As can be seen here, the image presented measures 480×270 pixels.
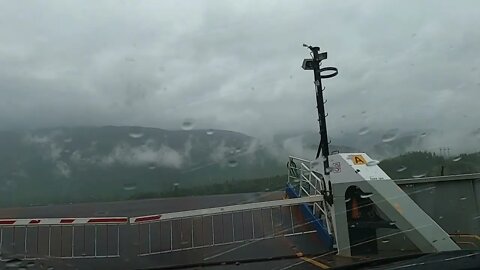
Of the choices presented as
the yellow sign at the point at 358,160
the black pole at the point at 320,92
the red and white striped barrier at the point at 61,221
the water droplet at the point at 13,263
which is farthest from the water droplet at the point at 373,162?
the water droplet at the point at 13,263

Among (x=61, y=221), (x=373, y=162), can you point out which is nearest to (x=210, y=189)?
(x=61, y=221)

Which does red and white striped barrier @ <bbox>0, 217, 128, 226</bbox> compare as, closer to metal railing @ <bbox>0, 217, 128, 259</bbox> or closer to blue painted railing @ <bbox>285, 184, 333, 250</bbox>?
metal railing @ <bbox>0, 217, 128, 259</bbox>

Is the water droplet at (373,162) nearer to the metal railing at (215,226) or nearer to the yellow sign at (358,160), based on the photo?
the yellow sign at (358,160)

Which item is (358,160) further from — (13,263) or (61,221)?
(13,263)

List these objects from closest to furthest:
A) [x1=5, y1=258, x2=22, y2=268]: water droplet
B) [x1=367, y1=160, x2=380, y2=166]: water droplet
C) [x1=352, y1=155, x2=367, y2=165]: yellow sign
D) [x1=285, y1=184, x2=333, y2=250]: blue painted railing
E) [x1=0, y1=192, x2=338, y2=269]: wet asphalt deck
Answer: [x1=5, y1=258, x2=22, y2=268]: water droplet < [x1=0, y1=192, x2=338, y2=269]: wet asphalt deck < [x1=285, y1=184, x2=333, y2=250]: blue painted railing < [x1=352, y1=155, x2=367, y2=165]: yellow sign < [x1=367, y1=160, x2=380, y2=166]: water droplet

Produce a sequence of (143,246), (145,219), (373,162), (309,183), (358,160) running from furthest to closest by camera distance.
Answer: (309,183)
(373,162)
(358,160)
(143,246)
(145,219)

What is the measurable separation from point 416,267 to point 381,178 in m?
5.58

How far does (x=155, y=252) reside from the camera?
9562 millimetres

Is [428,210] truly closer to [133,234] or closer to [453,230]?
[453,230]

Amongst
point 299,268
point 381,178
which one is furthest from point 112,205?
point 381,178

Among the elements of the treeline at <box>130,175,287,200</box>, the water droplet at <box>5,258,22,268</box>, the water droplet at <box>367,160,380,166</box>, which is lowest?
the water droplet at <box>5,258,22,268</box>

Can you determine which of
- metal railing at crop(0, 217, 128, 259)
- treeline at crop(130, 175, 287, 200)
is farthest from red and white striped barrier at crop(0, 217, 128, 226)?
treeline at crop(130, 175, 287, 200)

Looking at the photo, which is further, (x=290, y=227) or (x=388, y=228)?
(x=290, y=227)

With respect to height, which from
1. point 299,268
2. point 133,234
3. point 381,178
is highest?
point 381,178
